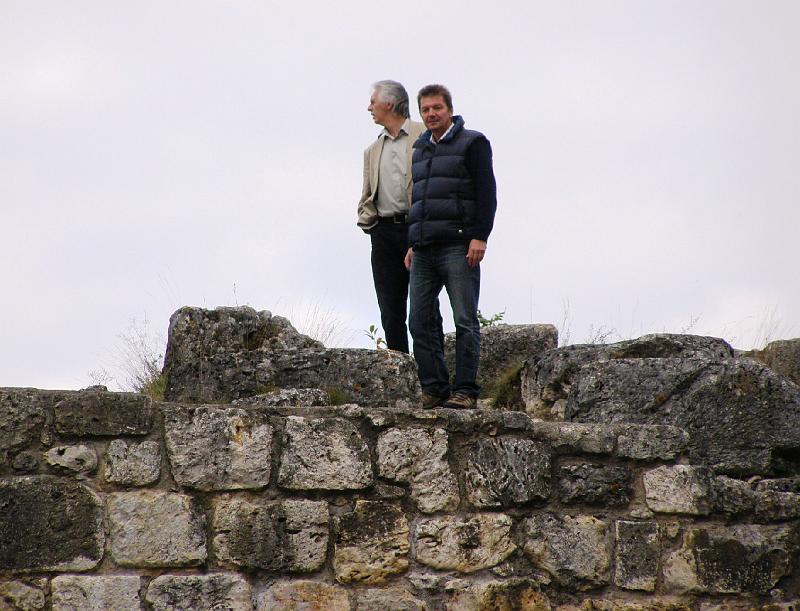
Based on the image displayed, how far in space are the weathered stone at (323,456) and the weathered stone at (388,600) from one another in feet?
1.44

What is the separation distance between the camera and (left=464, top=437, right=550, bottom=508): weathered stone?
4.95 meters

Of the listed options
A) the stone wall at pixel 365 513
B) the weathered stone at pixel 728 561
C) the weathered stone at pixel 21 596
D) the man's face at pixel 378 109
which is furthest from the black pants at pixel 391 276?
the weathered stone at pixel 21 596

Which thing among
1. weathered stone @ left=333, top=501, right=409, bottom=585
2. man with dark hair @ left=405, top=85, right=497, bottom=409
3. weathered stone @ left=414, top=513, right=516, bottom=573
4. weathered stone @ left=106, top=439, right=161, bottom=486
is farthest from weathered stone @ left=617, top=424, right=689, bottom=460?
weathered stone @ left=106, top=439, right=161, bottom=486

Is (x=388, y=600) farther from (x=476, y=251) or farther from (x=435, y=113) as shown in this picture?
(x=435, y=113)

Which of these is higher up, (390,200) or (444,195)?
(390,200)

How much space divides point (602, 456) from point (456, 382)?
970 mm

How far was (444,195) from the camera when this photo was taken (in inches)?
232

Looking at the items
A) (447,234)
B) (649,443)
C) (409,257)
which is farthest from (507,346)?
(649,443)

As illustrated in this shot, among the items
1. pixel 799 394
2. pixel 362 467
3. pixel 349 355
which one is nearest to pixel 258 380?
pixel 349 355

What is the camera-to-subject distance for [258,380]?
5551 mm

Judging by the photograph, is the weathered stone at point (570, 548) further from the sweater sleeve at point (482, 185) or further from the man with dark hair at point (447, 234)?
the sweater sleeve at point (482, 185)

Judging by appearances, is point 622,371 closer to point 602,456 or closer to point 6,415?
point 602,456

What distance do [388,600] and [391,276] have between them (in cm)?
221

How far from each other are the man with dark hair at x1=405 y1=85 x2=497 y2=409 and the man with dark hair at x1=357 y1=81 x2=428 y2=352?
356 millimetres
